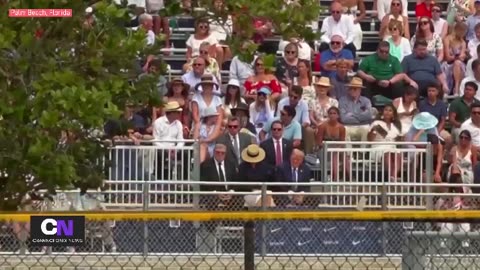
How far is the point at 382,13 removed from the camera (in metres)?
20.5

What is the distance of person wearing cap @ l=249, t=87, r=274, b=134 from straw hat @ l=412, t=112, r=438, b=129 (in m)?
1.65

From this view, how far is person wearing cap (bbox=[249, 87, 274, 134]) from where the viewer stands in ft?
57.9

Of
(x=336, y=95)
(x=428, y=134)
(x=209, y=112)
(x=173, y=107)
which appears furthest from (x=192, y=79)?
(x=428, y=134)

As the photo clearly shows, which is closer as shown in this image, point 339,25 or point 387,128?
point 387,128

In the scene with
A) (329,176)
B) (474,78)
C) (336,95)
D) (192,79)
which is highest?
(192,79)

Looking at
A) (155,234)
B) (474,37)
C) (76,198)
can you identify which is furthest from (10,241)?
(474,37)

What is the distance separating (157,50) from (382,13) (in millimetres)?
9998

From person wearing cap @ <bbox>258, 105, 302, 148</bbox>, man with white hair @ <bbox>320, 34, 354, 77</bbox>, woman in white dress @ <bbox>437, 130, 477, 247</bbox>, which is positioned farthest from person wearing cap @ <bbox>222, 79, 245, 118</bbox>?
woman in white dress @ <bbox>437, 130, 477, 247</bbox>

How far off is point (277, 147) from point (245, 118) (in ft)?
2.74

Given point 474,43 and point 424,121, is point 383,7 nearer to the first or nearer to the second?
point 474,43

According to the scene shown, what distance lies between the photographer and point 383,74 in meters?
19.0

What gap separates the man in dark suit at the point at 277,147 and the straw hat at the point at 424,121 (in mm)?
1614

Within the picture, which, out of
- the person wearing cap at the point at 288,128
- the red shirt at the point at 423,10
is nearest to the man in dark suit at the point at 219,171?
the person wearing cap at the point at 288,128

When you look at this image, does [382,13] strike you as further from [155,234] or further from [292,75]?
[155,234]
